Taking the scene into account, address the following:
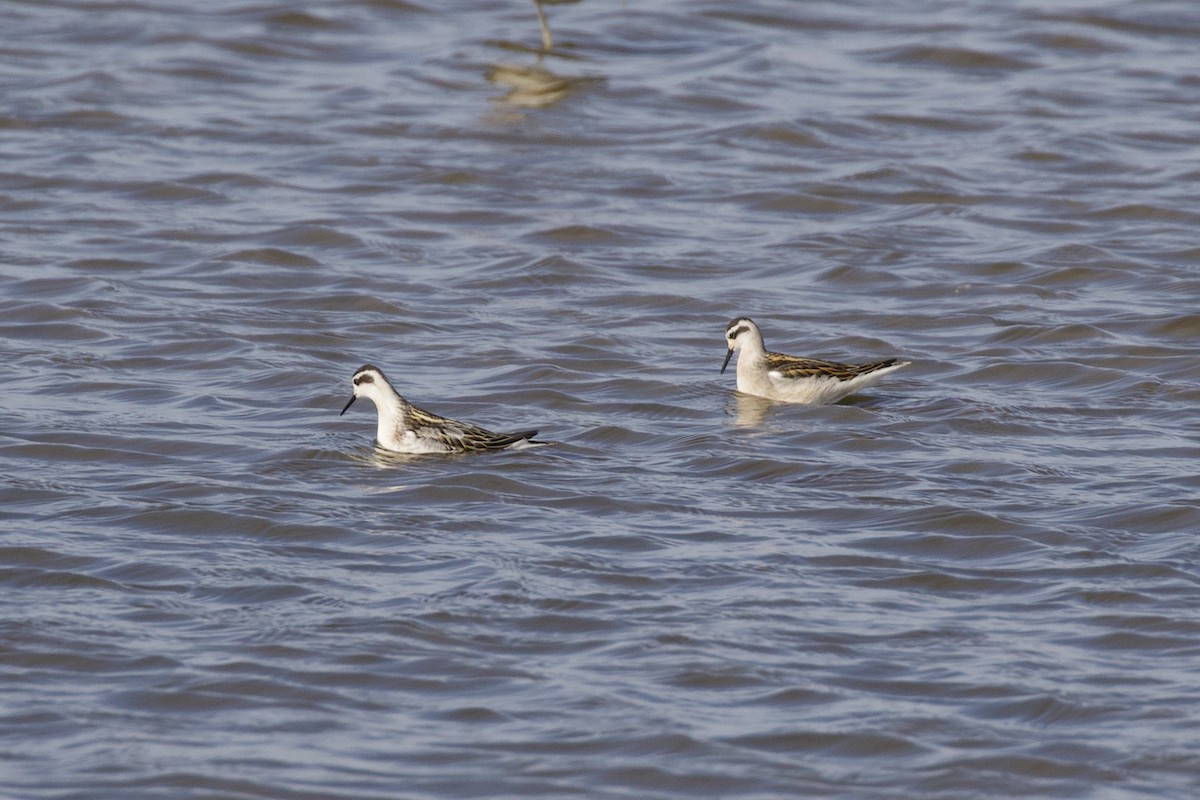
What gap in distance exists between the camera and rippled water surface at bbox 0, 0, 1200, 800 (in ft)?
27.3

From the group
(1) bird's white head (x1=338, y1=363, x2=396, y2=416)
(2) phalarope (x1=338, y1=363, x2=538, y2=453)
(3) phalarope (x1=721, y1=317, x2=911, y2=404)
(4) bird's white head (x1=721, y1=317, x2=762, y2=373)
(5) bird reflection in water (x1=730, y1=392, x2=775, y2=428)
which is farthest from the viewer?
(4) bird's white head (x1=721, y1=317, x2=762, y2=373)

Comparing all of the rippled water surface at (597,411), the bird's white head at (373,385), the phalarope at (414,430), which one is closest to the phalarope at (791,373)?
the rippled water surface at (597,411)

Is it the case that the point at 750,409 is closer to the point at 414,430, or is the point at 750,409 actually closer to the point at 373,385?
the point at 414,430

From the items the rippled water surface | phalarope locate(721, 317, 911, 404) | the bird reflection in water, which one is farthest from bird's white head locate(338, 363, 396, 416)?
phalarope locate(721, 317, 911, 404)

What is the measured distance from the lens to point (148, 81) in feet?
75.5

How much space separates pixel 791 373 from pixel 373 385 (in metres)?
3.01

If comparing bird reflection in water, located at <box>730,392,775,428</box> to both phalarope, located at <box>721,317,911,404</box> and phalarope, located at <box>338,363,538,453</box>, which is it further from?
phalarope, located at <box>338,363,538,453</box>

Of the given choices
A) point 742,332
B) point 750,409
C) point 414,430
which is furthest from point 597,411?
point 414,430

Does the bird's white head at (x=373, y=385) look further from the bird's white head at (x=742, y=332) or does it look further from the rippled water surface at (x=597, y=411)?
the bird's white head at (x=742, y=332)

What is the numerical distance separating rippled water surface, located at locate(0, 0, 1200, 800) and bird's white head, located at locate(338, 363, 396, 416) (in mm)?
407

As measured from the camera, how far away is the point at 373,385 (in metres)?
12.4

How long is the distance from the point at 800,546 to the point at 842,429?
263 centimetres

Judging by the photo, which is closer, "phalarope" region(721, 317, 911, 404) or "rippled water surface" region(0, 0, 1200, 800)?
"rippled water surface" region(0, 0, 1200, 800)

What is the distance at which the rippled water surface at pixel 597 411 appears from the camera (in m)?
8.32
